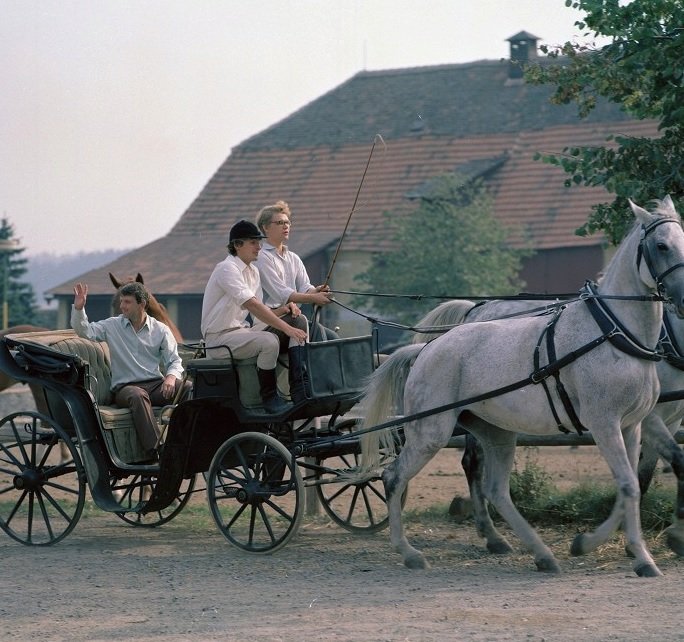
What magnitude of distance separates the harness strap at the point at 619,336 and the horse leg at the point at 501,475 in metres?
1.24

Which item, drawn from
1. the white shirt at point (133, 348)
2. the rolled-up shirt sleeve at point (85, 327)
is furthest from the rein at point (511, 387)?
the rolled-up shirt sleeve at point (85, 327)

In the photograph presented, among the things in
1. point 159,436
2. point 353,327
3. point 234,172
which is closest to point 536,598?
point 159,436

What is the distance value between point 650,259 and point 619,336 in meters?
0.47

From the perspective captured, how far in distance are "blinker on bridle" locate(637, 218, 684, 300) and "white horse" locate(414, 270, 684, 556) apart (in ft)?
2.96

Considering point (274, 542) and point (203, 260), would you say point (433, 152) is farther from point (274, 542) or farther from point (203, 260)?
point (274, 542)

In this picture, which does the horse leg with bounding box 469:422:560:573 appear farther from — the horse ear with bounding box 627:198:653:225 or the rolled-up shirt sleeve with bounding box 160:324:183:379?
the rolled-up shirt sleeve with bounding box 160:324:183:379

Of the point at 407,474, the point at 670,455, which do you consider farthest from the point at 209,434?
the point at 670,455

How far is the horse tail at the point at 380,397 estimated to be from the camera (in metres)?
8.15

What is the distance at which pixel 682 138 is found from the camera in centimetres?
941

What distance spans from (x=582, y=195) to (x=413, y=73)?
12637 millimetres

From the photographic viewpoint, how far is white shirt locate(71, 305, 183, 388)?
9.22 metres

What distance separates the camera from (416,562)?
7762 millimetres

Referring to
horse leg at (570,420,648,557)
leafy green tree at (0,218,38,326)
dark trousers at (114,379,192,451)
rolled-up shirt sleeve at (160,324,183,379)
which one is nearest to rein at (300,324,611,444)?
horse leg at (570,420,648,557)

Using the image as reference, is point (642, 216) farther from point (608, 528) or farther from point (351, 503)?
point (351, 503)
